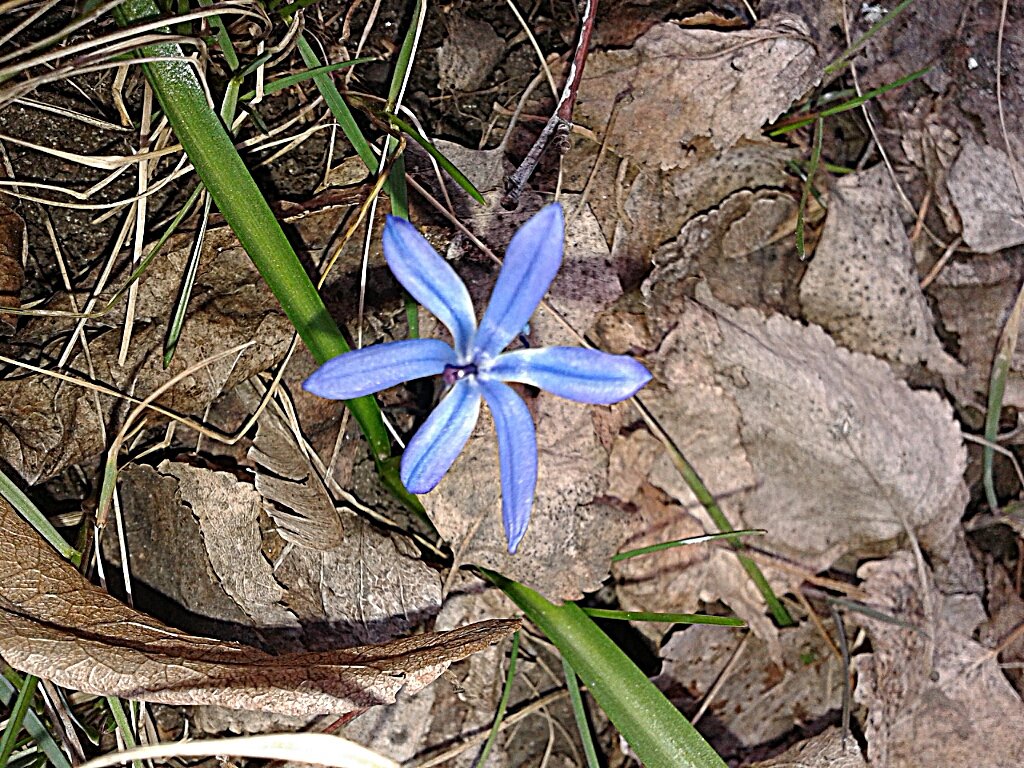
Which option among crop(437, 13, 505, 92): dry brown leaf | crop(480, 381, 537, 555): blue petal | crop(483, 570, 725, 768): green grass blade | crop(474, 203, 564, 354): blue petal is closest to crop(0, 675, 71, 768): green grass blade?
crop(483, 570, 725, 768): green grass blade

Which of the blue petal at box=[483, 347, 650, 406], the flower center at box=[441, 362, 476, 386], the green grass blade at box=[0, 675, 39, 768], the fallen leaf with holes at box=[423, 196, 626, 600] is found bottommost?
the fallen leaf with holes at box=[423, 196, 626, 600]

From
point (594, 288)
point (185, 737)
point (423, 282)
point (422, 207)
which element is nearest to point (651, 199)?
point (594, 288)

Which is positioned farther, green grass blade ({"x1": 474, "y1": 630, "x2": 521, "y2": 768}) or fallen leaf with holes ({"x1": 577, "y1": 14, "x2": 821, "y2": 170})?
fallen leaf with holes ({"x1": 577, "y1": 14, "x2": 821, "y2": 170})

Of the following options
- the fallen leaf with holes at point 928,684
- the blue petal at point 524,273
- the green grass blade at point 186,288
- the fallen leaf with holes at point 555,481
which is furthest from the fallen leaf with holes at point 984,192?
the green grass blade at point 186,288

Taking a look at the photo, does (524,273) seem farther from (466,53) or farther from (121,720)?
(121,720)

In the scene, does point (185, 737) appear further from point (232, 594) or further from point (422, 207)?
point (422, 207)

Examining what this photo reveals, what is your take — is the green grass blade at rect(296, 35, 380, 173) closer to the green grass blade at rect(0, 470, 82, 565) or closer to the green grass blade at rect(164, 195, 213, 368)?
the green grass blade at rect(164, 195, 213, 368)

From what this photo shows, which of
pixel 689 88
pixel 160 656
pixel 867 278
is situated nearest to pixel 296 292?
pixel 160 656
